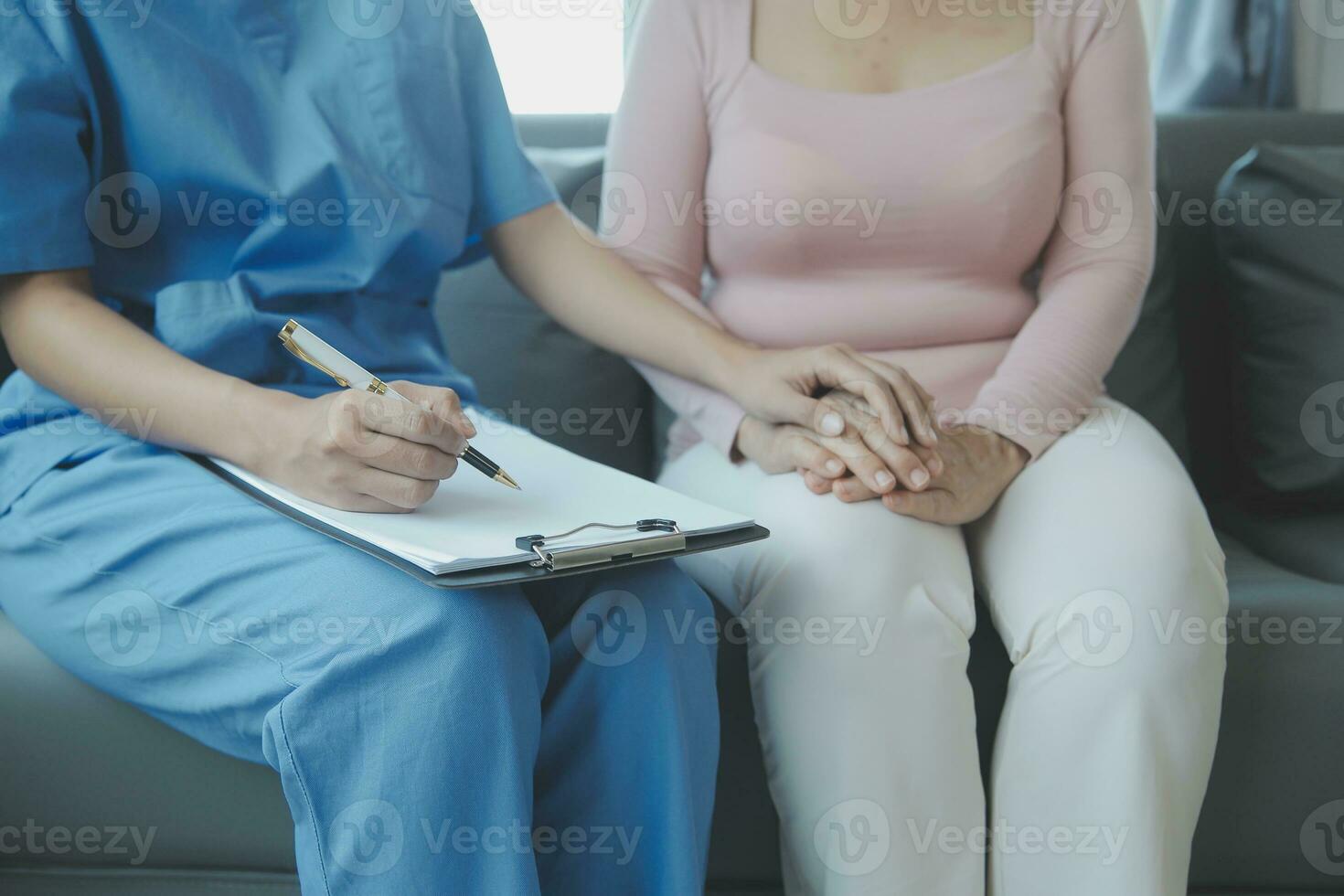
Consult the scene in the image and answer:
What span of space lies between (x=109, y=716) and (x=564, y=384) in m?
0.66

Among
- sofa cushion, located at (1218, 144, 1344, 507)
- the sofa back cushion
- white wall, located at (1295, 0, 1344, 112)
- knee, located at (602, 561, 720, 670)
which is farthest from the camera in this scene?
white wall, located at (1295, 0, 1344, 112)

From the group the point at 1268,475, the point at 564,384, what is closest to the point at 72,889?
the point at 564,384

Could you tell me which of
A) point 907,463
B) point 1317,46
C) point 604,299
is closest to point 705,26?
point 604,299

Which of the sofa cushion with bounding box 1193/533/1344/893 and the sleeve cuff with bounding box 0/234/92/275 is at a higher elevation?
the sleeve cuff with bounding box 0/234/92/275

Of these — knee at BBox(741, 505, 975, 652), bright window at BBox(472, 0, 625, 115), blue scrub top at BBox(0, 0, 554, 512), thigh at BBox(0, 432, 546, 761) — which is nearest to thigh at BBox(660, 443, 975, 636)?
knee at BBox(741, 505, 975, 652)

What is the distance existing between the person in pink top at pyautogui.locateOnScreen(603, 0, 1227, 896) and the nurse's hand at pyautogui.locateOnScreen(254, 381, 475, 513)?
0.31m

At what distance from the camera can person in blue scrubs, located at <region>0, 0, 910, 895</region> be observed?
0.65 m

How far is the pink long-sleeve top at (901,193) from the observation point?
1.10 meters

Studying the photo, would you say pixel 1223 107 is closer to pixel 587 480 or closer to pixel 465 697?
pixel 587 480

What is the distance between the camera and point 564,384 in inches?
53.6

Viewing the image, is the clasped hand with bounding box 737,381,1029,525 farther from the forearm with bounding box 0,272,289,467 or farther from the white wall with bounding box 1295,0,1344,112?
the white wall with bounding box 1295,0,1344,112

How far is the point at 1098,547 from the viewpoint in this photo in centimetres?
86

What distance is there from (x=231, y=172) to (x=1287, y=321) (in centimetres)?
116

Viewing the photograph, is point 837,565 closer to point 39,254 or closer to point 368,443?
point 368,443
